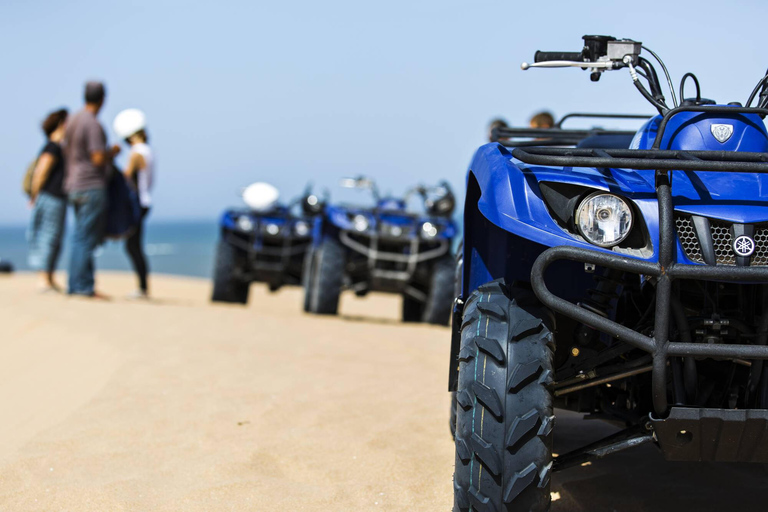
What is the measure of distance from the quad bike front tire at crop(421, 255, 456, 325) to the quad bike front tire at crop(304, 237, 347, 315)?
0.91 metres

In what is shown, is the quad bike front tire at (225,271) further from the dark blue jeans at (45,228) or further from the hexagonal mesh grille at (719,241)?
the hexagonal mesh grille at (719,241)

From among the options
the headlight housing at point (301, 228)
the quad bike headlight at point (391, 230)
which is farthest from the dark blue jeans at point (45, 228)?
the quad bike headlight at point (391, 230)

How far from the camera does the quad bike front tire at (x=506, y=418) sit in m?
3.00

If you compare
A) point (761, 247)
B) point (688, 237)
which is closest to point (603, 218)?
point (688, 237)

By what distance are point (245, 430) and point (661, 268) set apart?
8.57 ft

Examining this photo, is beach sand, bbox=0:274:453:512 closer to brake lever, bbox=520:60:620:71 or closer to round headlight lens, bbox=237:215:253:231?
brake lever, bbox=520:60:620:71

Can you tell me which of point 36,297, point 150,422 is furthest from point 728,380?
point 36,297

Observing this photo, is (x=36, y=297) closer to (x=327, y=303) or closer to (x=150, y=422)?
(x=327, y=303)

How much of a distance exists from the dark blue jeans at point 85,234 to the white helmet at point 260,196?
1.91 m

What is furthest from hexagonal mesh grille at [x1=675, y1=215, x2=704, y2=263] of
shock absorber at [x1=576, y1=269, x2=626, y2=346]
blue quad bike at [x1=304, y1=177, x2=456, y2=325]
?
blue quad bike at [x1=304, y1=177, x2=456, y2=325]

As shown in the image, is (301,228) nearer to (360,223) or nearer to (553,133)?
(360,223)

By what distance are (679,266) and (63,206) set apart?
28.9 ft

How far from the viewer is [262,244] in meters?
11.7

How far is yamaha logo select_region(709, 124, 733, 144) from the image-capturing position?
3555 millimetres
